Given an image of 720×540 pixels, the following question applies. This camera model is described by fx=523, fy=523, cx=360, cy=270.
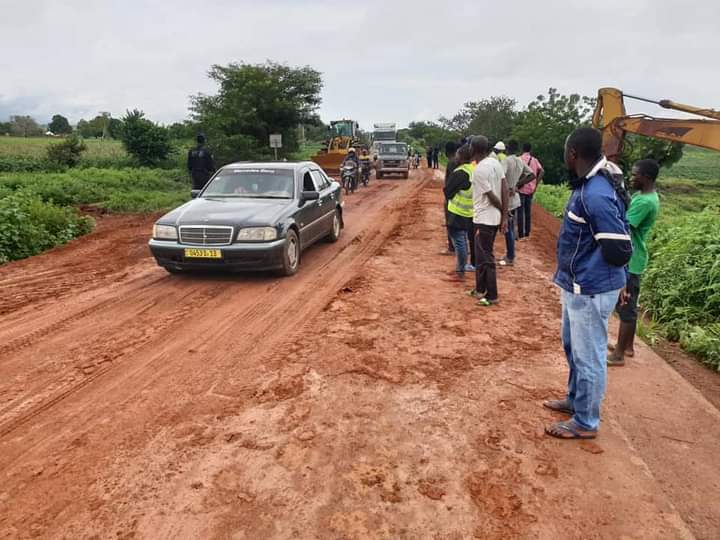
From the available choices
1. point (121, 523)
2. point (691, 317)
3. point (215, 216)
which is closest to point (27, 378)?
point (121, 523)

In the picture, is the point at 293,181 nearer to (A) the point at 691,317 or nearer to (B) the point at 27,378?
(B) the point at 27,378

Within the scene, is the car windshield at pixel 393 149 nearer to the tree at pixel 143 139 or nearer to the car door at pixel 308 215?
the tree at pixel 143 139

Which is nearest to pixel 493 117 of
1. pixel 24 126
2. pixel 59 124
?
pixel 24 126

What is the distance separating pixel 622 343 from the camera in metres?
4.82

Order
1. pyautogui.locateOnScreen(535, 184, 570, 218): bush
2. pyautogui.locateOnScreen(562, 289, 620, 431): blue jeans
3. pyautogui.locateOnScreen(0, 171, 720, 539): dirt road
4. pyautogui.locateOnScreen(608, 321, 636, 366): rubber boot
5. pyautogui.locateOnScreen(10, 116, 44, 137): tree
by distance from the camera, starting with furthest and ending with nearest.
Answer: pyautogui.locateOnScreen(10, 116, 44, 137): tree, pyautogui.locateOnScreen(535, 184, 570, 218): bush, pyautogui.locateOnScreen(608, 321, 636, 366): rubber boot, pyautogui.locateOnScreen(562, 289, 620, 431): blue jeans, pyautogui.locateOnScreen(0, 171, 720, 539): dirt road

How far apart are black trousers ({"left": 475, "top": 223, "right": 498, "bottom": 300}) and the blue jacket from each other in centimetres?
270

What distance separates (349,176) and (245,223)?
13.0 meters

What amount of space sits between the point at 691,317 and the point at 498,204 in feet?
8.76

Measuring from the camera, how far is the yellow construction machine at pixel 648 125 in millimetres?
6117

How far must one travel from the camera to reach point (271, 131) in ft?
91.8

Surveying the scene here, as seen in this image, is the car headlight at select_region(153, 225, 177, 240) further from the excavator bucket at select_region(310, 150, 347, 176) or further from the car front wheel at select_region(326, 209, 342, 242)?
the excavator bucket at select_region(310, 150, 347, 176)

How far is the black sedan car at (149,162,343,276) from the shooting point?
6895 millimetres

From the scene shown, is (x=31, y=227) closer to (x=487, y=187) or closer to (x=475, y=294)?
(x=475, y=294)

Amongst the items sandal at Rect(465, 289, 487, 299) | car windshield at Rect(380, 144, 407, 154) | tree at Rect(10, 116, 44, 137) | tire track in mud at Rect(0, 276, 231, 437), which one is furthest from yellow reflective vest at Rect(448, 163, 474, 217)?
tree at Rect(10, 116, 44, 137)
